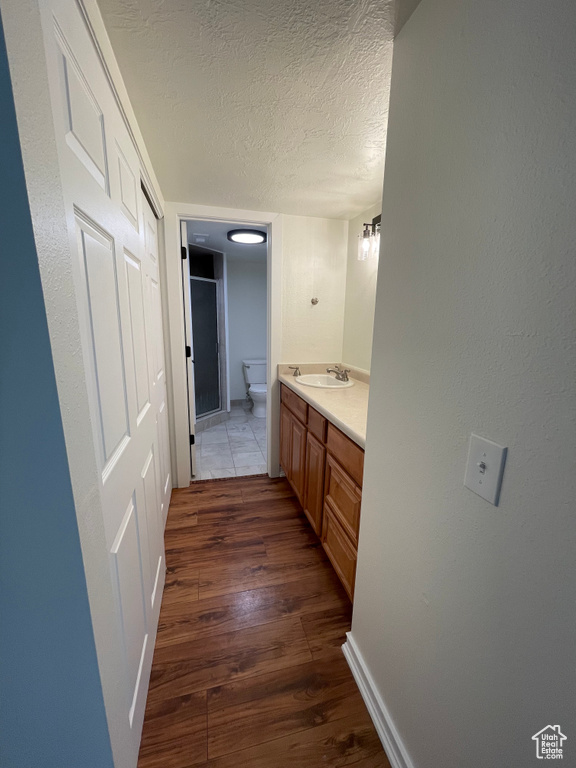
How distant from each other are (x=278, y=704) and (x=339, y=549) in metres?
0.59

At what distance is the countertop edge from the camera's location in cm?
120

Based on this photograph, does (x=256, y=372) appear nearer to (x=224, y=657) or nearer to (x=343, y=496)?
(x=343, y=496)

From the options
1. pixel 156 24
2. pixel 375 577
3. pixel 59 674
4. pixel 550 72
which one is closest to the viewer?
pixel 550 72

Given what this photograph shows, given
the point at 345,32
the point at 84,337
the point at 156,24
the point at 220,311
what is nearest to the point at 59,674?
the point at 84,337

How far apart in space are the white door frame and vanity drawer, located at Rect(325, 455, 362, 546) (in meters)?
1.04

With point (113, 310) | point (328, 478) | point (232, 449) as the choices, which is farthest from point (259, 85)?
point (232, 449)

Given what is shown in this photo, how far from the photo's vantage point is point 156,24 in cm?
81

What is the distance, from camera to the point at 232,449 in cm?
312

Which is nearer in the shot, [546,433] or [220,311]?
[546,433]

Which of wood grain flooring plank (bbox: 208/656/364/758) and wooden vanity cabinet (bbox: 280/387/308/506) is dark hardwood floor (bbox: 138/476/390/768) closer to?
wood grain flooring plank (bbox: 208/656/364/758)

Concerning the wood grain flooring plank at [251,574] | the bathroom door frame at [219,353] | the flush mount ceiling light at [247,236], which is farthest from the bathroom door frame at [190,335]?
the wood grain flooring plank at [251,574]

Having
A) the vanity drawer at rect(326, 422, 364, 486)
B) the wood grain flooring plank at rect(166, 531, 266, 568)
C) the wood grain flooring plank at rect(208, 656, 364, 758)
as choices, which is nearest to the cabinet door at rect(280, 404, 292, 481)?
the wood grain flooring plank at rect(166, 531, 266, 568)

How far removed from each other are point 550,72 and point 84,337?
94 cm

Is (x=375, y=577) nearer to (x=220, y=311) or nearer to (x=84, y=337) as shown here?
(x=84, y=337)
